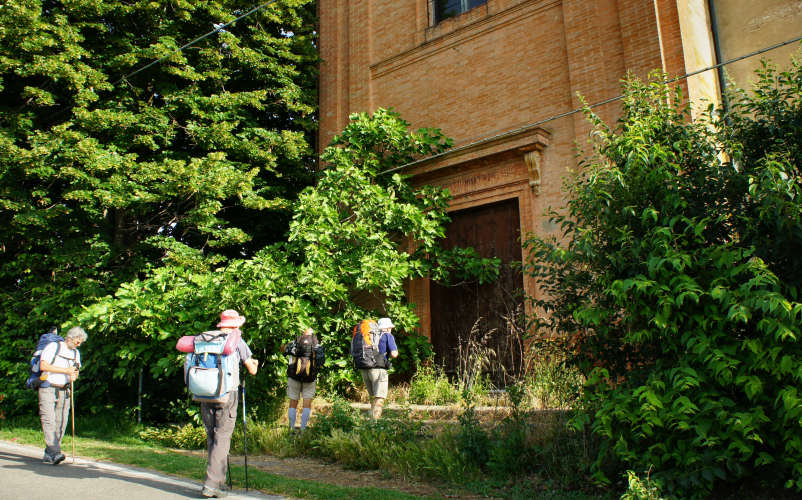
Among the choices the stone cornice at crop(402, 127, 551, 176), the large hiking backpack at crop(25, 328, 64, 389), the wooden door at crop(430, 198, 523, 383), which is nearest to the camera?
the large hiking backpack at crop(25, 328, 64, 389)

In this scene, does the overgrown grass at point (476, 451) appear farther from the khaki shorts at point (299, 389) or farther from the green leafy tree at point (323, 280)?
the green leafy tree at point (323, 280)

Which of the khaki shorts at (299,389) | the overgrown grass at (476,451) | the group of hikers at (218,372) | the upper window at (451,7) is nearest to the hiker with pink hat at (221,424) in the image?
the group of hikers at (218,372)

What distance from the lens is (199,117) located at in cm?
1355

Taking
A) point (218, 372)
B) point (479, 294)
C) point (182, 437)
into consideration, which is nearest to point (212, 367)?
point (218, 372)

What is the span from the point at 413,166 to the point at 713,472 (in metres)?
9.14

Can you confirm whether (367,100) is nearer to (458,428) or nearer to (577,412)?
(458,428)

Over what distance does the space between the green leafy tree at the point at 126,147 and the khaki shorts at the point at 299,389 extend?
114 inches

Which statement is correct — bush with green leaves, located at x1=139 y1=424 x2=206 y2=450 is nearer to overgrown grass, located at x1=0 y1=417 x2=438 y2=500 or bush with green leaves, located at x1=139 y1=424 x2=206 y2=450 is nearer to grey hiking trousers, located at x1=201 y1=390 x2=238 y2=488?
overgrown grass, located at x1=0 y1=417 x2=438 y2=500

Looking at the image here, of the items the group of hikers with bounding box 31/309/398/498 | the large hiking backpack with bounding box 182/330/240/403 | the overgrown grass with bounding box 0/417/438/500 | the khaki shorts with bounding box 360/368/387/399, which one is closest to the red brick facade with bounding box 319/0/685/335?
the khaki shorts with bounding box 360/368/387/399

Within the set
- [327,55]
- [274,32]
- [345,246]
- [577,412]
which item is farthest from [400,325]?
[274,32]

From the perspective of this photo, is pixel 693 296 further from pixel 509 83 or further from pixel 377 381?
pixel 509 83

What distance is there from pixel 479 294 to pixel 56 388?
7521 millimetres

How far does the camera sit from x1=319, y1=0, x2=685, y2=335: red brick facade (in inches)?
416

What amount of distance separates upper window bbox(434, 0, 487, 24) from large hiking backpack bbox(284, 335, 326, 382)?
346 inches
